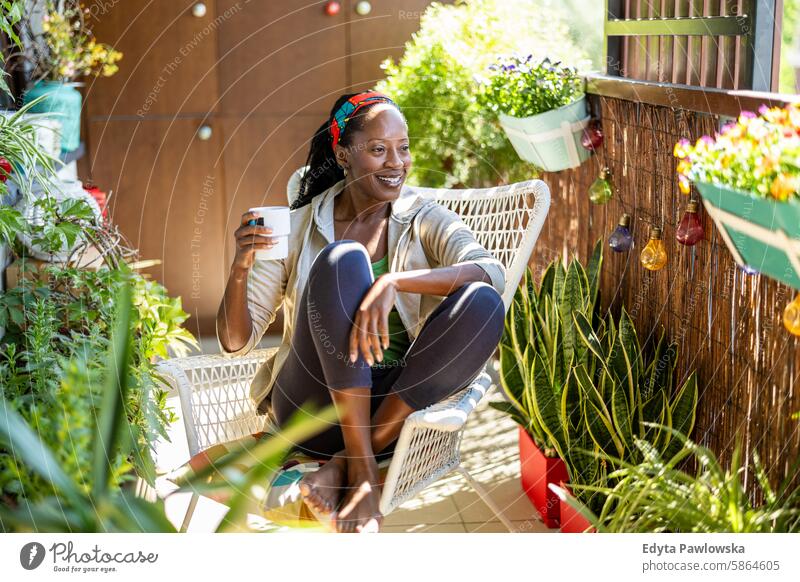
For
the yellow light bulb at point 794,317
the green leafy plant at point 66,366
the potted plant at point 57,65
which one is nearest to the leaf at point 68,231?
the green leafy plant at point 66,366

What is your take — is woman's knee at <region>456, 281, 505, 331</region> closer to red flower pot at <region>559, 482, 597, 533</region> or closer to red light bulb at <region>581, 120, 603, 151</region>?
red flower pot at <region>559, 482, 597, 533</region>

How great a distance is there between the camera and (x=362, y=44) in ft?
11.0

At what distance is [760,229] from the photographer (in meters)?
1.21

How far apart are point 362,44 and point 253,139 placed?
520mm

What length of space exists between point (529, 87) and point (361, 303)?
3.17 ft

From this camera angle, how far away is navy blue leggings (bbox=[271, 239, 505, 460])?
159 centimetres

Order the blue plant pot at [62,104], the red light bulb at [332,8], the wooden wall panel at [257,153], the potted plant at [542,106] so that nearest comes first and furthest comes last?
1. the potted plant at [542,106]
2. the blue plant pot at [62,104]
3. the red light bulb at [332,8]
4. the wooden wall panel at [257,153]

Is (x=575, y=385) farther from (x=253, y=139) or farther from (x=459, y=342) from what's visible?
(x=253, y=139)

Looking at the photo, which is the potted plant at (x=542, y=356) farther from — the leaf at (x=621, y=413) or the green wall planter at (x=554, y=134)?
the green wall planter at (x=554, y=134)

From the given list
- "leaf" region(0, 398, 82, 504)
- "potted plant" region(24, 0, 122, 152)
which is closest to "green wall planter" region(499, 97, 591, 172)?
"potted plant" region(24, 0, 122, 152)

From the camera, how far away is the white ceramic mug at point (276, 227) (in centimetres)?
160

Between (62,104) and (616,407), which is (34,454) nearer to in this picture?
(616,407)

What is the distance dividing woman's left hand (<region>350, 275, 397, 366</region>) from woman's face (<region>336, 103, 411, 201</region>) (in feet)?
0.82

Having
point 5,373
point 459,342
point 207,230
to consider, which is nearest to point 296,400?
point 459,342
